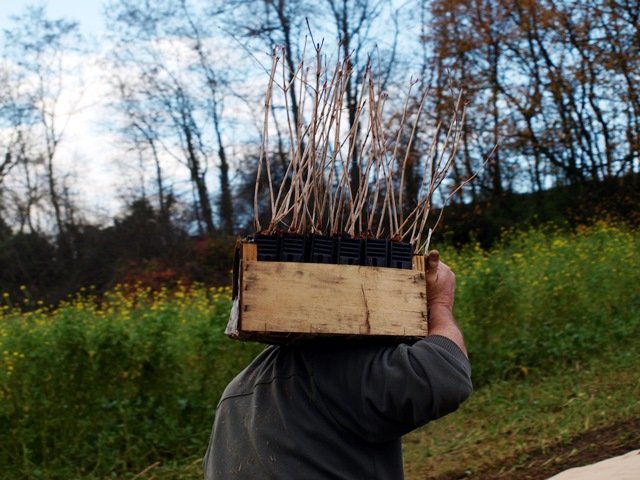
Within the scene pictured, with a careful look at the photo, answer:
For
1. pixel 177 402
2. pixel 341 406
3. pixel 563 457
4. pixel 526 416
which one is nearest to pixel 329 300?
pixel 341 406

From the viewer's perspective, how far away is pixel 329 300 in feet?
6.87

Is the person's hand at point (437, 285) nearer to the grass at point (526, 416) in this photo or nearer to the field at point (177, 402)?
the field at point (177, 402)

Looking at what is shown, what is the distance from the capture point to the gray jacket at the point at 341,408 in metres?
2.01

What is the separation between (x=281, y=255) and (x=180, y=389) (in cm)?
546

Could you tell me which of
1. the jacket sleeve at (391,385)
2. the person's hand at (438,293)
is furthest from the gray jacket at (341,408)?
the person's hand at (438,293)

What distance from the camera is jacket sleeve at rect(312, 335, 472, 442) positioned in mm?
1997

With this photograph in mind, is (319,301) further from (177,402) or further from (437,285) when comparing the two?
(177,402)

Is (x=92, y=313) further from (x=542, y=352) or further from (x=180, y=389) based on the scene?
(x=542, y=352)

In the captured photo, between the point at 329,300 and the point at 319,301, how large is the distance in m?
0.03

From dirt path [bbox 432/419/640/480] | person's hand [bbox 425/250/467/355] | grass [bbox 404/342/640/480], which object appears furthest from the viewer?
grass [bbox 404/342/640/480]

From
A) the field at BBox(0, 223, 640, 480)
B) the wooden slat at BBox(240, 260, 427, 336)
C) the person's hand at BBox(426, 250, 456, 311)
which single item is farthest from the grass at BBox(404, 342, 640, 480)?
the wooden slat at BBox(240, 260, 427, 336)

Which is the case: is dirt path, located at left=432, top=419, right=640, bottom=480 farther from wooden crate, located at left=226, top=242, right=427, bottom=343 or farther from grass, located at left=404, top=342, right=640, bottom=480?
wooden crate, located at left=226, top=242, right=427, bottom=343

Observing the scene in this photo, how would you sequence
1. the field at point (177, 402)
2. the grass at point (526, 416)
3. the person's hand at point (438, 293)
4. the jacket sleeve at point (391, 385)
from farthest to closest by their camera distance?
the field at point (177, 402), the grass at point (526, 416), the person's hand at point (438, 293), the jacket sleeve at point (391, 385)

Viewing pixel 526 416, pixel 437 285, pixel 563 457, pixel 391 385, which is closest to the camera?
pixel 391 385
